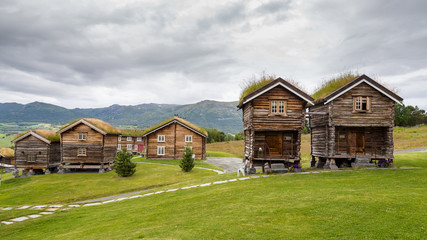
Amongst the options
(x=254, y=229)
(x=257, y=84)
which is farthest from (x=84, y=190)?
(x=254, y=229)

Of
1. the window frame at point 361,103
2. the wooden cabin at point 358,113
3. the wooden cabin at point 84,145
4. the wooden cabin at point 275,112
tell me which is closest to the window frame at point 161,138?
the wooden cabin at point 84,145

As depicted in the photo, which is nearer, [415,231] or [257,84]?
[415,231]

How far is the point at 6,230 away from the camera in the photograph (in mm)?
13359

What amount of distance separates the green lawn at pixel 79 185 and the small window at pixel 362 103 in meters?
16.9

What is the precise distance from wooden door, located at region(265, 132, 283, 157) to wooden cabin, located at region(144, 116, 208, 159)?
Answer: 2293cm

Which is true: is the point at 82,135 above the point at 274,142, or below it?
above

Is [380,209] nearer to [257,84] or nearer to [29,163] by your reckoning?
[257,84]

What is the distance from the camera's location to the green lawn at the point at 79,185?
77.5 feet

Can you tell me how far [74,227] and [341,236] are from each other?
486 inches

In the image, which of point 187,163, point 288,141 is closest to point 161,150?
point 187,163

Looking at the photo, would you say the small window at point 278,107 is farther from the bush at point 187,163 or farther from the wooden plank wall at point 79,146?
the wooden plank wall at point 79,146

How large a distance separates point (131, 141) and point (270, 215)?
64.1m

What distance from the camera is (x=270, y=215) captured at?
10406 mm

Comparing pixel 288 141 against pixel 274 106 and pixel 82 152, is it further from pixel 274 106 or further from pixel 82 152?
pixel 82 152
